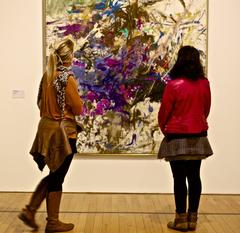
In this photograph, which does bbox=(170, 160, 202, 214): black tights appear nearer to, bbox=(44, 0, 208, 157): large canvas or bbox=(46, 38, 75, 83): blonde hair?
bbox=(46, 38, 75, 83): blonde hair

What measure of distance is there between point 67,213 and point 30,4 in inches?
87.4

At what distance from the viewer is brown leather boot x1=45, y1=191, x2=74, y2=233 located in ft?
13.0

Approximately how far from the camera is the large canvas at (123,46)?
5.27 metres

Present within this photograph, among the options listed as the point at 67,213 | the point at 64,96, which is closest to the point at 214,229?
the point at 67,213

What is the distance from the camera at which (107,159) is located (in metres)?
5.41

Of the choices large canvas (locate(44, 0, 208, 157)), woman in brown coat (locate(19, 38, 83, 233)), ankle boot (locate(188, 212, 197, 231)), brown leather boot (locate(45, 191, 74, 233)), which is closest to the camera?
woman in brown coat (locate(19, 38, 83, 233))

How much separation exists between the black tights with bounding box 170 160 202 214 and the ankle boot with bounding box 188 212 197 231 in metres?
0.06

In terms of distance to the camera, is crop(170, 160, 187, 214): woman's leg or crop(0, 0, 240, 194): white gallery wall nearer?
crop(170, 160, 187, 214): woman's leg

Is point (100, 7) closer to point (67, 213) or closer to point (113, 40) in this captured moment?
point (113, 40)

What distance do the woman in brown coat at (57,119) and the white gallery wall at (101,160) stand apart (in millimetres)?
1455

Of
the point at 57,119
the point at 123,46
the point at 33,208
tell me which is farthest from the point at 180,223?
the point at 123,46

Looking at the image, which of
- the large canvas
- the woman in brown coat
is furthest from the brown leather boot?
the large canvas

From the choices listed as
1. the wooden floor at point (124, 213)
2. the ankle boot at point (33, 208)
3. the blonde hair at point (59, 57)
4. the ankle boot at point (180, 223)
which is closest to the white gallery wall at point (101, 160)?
the wooden floor at point (124, 213)

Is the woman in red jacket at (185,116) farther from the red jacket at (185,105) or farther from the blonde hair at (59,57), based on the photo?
the blonde hair at (59,57)
